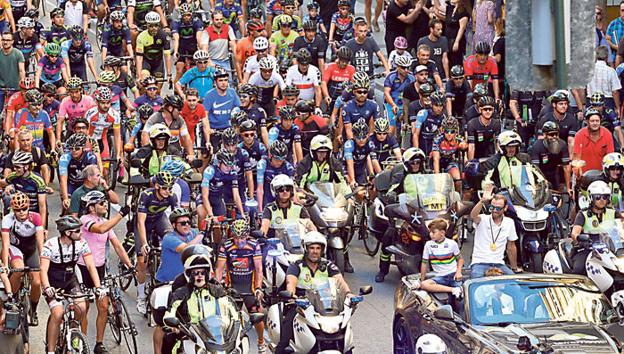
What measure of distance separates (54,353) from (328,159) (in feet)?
19.9

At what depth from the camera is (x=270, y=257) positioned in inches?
669

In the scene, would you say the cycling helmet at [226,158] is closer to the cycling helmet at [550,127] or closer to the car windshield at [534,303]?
the cycling helmet at [550,127]

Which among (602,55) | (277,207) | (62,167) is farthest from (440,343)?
(602,55)

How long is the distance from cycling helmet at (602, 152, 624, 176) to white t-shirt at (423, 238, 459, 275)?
3.08 meters

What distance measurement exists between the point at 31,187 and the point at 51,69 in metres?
7.81

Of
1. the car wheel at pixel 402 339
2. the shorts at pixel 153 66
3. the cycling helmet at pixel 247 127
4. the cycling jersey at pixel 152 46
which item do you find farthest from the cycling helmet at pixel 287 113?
the car wheel at pixel 402 339

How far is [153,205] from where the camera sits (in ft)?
56.2

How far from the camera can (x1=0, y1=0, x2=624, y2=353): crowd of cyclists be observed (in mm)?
16062

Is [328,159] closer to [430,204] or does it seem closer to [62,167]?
[430,204]

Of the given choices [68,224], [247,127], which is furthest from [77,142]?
[68,224]

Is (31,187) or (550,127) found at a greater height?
(550,127)

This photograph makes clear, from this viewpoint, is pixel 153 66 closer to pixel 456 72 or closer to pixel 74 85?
pixel 74 85

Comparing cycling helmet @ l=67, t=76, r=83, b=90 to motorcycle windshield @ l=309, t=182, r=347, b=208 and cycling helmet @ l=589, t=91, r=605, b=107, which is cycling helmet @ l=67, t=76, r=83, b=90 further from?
cycling helmet @ l=589, t=91, r=605, b=107

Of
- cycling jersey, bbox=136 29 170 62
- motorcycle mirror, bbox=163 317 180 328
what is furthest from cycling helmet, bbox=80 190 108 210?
cycling jersey, bbox=136 29 170 62
